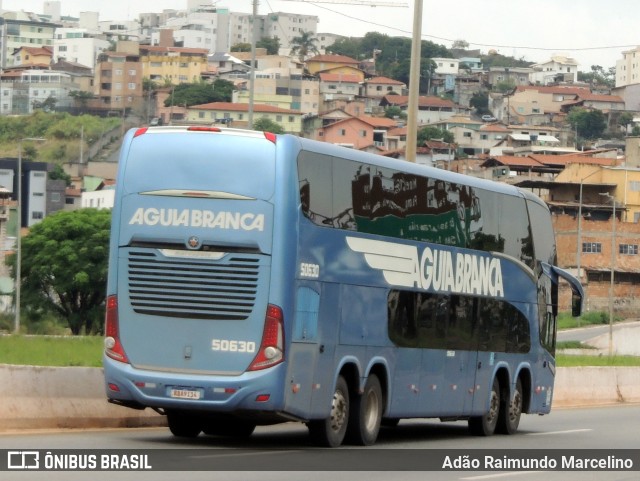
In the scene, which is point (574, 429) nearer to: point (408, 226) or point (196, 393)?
point (408, 226)

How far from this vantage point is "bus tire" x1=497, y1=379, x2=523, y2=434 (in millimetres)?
24484

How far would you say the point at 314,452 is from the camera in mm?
17750

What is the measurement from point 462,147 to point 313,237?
6984 inches

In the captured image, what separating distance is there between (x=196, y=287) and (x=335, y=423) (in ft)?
8.46

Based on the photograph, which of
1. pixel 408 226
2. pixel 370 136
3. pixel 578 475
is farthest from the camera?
pixel 370 136

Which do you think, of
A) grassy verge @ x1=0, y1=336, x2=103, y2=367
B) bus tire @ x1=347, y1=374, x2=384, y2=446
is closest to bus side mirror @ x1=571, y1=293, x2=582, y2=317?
bus tire @ x1=347, y1=374, x2=384, y2=446

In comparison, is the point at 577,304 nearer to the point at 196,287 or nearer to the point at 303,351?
the point at 303,351

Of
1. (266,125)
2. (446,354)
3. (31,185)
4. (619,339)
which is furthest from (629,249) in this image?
(446,354)

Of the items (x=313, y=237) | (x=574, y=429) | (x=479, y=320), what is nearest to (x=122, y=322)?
(x=313, y=237)

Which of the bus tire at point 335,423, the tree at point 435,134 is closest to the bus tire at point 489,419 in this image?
the bus tire at point 335,423

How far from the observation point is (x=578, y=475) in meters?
16.8

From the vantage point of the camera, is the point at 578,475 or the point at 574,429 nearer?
the point at 578,475

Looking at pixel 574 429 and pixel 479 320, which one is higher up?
pixel 479 320

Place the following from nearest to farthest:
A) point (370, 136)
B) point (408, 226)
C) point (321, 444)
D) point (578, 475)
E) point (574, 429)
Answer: point (578, 475)
point (321, 444)
point (408, 226)
point (574, 429)
point (370, 136)
